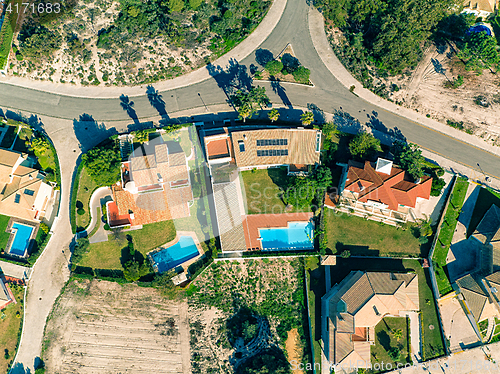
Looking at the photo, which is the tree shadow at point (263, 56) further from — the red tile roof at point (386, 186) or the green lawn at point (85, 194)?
the green lawn at point (85, 194)

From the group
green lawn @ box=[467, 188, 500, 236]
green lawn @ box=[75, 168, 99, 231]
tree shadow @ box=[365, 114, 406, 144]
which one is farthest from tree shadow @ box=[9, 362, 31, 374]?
green lawn @ box=[467, 188, 500, 236]

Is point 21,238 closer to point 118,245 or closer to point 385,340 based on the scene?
point 118,245

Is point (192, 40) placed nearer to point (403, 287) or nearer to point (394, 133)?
point (394, 133)

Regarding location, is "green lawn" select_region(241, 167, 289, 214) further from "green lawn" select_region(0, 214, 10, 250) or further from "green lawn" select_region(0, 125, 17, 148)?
"green lawn" select_region(0, 214, 10, 250)

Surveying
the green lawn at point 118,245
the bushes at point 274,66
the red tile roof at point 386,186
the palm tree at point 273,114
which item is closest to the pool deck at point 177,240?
the green lawn at point 118,245

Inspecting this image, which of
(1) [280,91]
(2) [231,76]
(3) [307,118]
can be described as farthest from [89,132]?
(3) [307,118]
